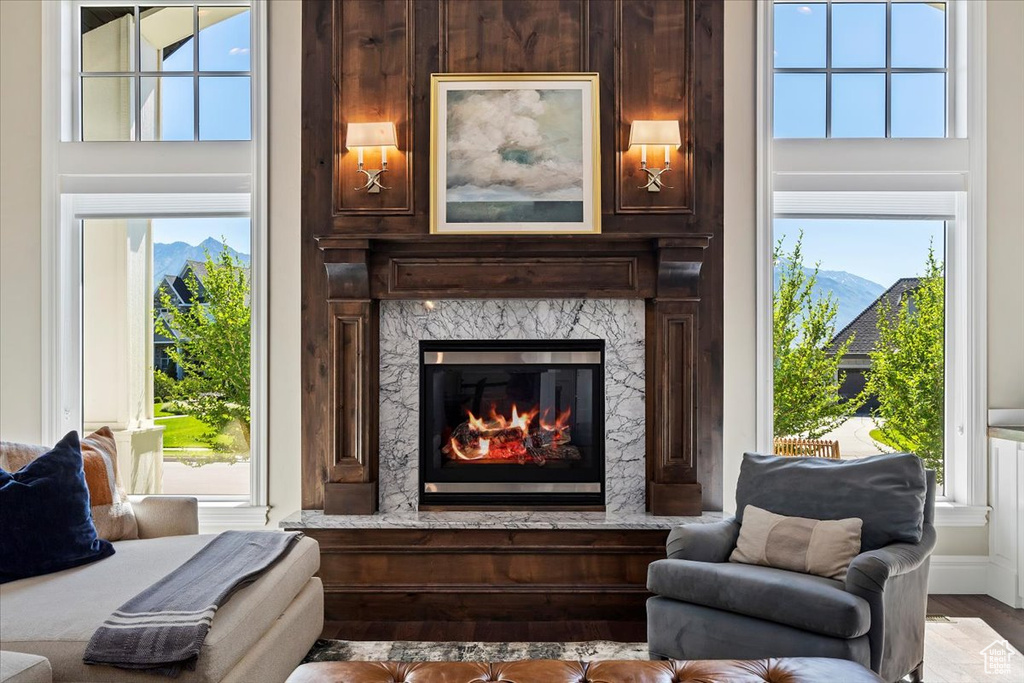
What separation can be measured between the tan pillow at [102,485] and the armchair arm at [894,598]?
2.76 metres

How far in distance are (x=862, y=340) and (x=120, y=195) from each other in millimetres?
4231

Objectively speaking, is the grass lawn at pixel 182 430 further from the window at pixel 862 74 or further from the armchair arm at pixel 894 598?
the window at pixel 862 74

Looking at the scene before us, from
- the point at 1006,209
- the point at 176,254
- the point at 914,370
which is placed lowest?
the point at 914,370

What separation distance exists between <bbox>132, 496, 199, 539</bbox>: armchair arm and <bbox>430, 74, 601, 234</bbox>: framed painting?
5.79 ft

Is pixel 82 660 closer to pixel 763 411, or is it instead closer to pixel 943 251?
pixel 763 411

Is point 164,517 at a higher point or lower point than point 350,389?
lower

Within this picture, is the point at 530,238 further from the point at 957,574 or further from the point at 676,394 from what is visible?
the point at 957,574

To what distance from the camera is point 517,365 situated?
3922 mm

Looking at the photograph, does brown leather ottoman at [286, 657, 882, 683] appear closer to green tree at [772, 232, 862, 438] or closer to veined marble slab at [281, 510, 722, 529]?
veined marble slab at [281, 510, 722, 529]

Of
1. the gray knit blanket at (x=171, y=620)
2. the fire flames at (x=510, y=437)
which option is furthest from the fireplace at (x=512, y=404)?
the gray knit blanket at (x=171, y=620)

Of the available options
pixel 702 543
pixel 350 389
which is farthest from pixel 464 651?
pixel 350 389

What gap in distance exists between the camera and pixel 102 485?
290 centimetres

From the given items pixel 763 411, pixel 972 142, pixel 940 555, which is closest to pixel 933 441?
pixel 940 555

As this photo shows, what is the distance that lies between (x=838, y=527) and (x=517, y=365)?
1.79 metres
